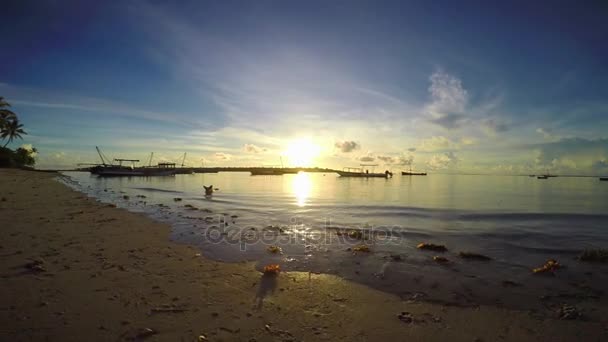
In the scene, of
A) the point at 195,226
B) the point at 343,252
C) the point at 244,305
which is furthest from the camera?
the point at 195,226

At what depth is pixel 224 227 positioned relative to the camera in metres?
14.4

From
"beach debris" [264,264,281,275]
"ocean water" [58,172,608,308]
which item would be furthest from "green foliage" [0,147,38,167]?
"beach debris" [264,264,281,275]

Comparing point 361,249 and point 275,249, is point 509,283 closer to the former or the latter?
point 361,249

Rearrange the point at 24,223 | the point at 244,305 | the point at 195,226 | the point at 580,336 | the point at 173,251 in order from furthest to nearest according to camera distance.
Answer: the point at 195,226, the point at 24,223, the point at 173,251, the point at 244,305, the point at 580,336

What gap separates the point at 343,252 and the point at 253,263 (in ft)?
11.6

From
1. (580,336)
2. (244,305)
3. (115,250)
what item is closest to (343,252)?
(244,305)

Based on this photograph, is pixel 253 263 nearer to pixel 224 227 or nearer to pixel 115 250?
pixel 115 250

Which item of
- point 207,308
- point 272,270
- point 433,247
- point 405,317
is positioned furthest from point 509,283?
point 207,308

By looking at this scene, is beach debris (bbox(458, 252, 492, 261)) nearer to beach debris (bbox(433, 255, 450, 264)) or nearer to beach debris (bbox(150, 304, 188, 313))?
beach debris (bbox(433, 255, 450, 264))

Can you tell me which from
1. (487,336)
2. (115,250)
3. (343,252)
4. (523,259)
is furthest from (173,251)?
(523,259)

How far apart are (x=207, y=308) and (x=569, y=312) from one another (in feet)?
24.5

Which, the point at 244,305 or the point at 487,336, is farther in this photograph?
the point at 244,305

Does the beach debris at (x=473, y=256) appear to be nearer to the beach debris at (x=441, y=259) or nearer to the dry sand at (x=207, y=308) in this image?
the beach debris at (x=441, y=259)

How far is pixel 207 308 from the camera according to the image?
520cm
